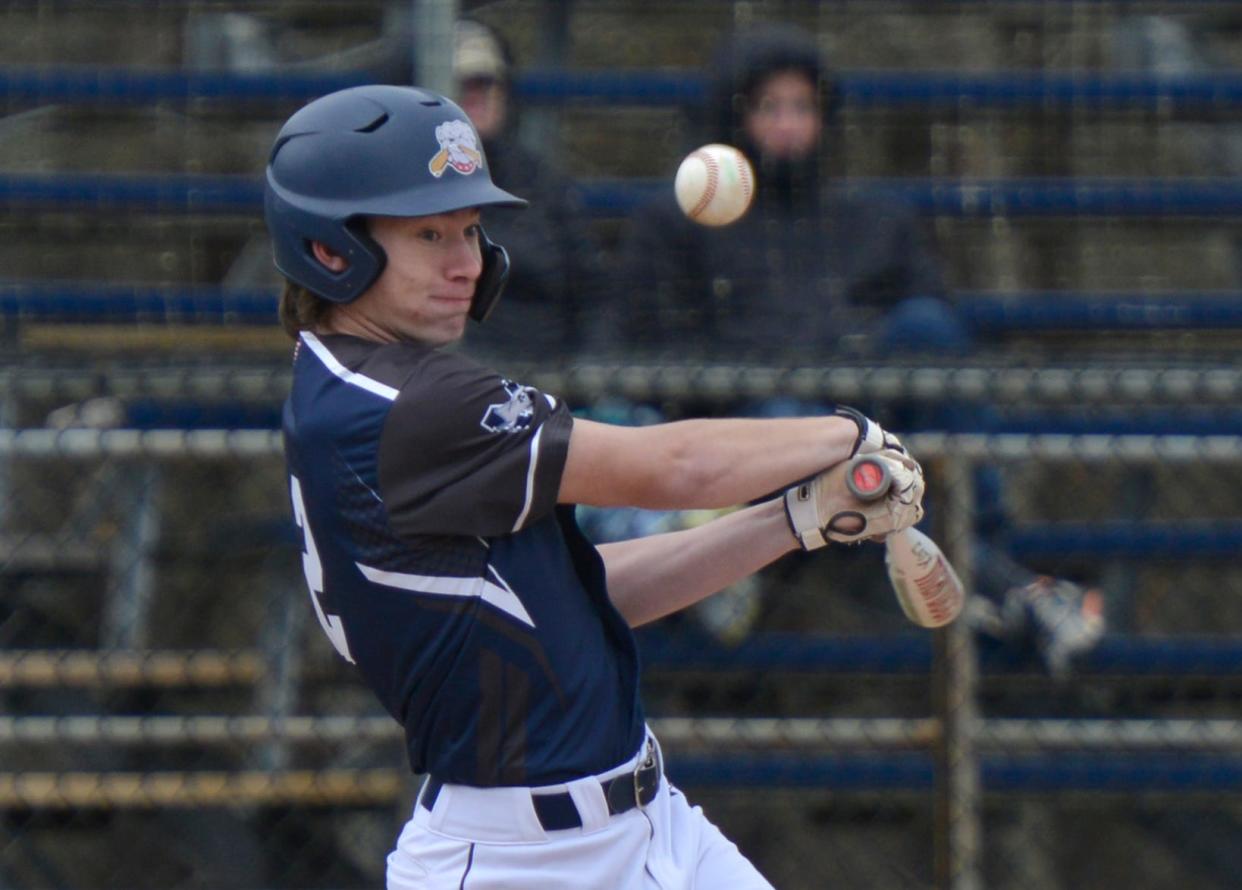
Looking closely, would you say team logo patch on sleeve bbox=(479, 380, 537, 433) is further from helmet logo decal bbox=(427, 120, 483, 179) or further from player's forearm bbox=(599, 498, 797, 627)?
player's forearm bbox=(599, 498, 797, 627)

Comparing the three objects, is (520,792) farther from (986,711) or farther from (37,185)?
(37,185)

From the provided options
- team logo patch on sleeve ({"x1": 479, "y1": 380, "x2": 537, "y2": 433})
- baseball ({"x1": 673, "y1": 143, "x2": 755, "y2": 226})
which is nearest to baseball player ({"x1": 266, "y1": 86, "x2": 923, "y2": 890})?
team logo patch on sleeve ({"x1": 479, "y1": 380, "x2": 537, "y2": 433})

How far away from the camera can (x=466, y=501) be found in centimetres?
230

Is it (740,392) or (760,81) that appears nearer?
(740,392)

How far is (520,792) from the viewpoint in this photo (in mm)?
2420

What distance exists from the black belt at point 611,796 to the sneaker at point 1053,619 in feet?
6.81

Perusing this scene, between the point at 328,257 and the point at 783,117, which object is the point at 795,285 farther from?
the point at 328,257

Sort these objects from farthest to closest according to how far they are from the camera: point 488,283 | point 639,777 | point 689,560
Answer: point 689,560 < point 488,283 < point 639,777

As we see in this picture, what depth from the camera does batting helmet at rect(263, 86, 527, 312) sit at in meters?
2.46

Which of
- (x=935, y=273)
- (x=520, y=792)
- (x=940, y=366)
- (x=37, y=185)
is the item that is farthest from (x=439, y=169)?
(x=37, y=185)

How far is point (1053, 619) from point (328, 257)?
8.51 ft

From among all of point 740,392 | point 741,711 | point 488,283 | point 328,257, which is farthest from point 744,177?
Result: point 741,711

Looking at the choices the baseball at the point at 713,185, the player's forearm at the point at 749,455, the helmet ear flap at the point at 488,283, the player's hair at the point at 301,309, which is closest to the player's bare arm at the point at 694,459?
the player's forearm at the point at 749,455

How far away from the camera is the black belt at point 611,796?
2.42 m
